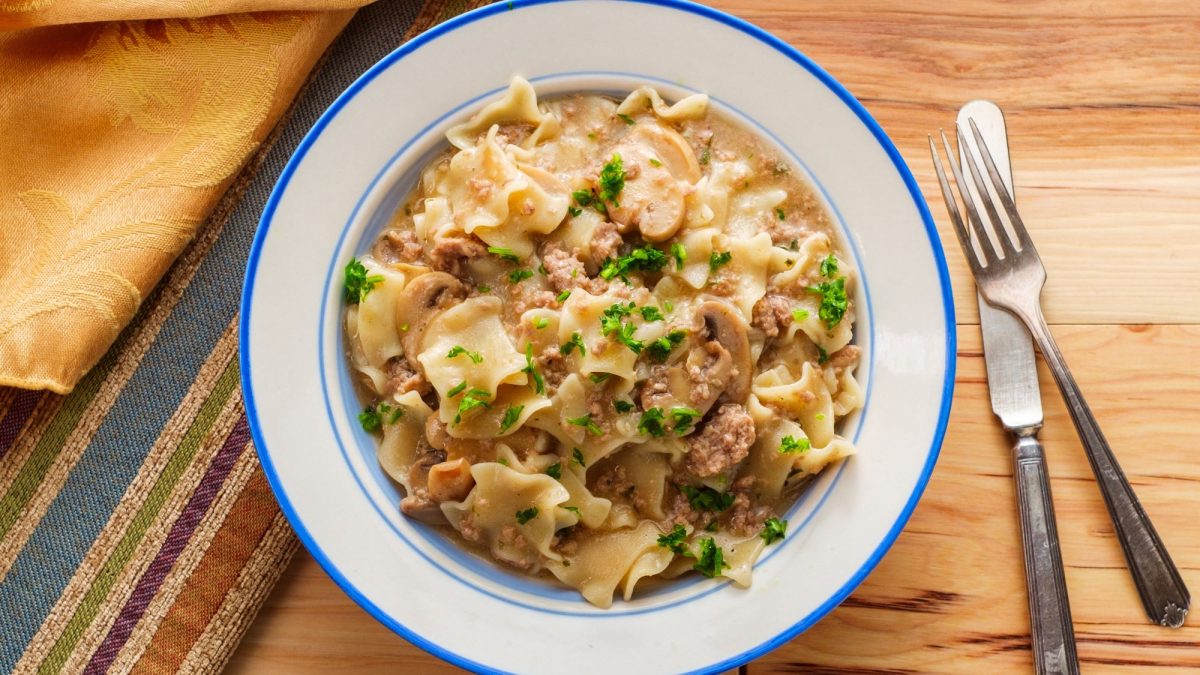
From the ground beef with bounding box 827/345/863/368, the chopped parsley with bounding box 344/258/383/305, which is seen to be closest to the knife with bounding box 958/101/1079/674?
the ground beef with bounding box 827/345/863/368

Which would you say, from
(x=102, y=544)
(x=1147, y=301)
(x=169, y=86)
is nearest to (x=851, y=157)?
(x=1147, y=301)

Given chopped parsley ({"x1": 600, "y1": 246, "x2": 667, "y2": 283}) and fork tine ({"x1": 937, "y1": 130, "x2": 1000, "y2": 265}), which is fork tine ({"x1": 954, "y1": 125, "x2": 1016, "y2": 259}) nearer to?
→ fork tine ({"x1": 937, "y1": 130, "x2": 1000, "y2": 265})

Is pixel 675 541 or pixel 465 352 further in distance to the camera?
pixel 675 541

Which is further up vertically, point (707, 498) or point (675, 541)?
point (707, 498)

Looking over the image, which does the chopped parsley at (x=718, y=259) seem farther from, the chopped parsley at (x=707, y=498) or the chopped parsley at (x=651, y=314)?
the chopped parsley at (x=707, y=498)

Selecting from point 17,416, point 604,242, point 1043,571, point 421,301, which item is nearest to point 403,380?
point 421,301

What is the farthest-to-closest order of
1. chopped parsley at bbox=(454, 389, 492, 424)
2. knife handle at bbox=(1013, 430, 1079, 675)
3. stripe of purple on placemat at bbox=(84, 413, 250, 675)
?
1. knife handle at bbox=(1013, 430, 1079, 675)
2. stripe of purple on placemat at bbox=(84, 413, 250, 675)
3. chopped parsley at bbox=(454, 389, 492, 424)

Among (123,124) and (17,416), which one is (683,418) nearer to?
(123,124)
